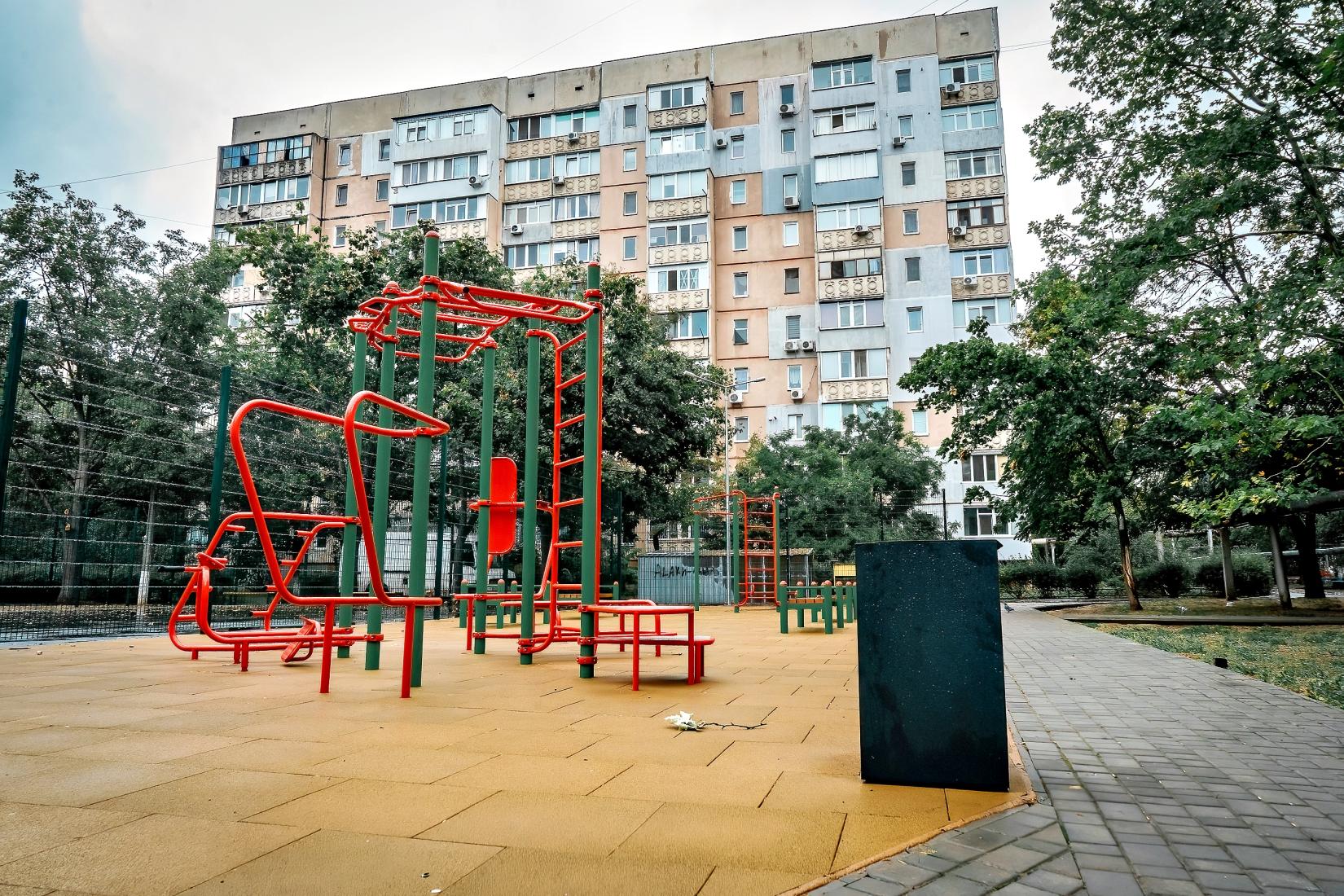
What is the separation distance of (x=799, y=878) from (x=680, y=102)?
4339 cm

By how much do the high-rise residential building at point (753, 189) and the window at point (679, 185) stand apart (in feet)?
0.29

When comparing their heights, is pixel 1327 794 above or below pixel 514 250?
below

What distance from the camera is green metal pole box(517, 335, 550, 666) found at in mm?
7062

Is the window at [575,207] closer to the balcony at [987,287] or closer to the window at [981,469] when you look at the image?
the balcony at [987,287]

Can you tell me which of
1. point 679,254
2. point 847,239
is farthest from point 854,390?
point 679,254

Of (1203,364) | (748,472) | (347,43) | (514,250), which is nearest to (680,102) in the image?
(514,250)

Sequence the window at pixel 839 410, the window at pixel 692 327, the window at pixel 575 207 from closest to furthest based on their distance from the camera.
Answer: the window at pixel 839 410 → the window at pixel 692 327 → the window at pixel 575 207

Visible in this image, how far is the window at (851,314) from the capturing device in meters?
38.6

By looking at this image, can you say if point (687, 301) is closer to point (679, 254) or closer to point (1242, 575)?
point (679, 254)

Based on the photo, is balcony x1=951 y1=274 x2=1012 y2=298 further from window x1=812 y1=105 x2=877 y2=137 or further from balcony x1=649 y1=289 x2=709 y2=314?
balcony x1=649 y1=289 x2=709 y2=314

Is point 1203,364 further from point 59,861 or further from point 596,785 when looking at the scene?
point 59,861

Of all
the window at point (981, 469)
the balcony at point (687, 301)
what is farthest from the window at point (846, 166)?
the window at point (981, 469)

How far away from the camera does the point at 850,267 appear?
128 ft

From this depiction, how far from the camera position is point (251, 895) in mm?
1939
